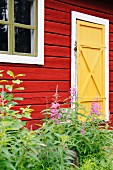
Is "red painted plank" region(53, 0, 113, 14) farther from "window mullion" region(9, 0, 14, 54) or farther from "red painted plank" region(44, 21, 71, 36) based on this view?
"window mullion" region(9, 0, 14, 54)

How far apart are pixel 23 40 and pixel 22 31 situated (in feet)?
0.42

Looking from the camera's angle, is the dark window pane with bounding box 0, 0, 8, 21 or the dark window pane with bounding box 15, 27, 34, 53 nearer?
the dark window pane with bounding box 0, 0, 8, 21

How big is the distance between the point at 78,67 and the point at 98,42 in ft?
2.54

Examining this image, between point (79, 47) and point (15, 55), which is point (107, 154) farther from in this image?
point (79, 47)

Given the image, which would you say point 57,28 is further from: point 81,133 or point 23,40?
point 81,133

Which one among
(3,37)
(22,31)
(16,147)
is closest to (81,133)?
(16,147)

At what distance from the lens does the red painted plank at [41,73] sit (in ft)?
17.6

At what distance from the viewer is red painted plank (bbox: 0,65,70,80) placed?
17.6 ft

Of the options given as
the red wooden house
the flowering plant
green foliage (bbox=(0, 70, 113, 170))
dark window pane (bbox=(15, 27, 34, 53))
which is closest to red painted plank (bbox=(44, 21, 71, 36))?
the red wooden house

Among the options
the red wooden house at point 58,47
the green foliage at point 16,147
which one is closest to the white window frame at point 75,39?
the red wooden house at point 58,47

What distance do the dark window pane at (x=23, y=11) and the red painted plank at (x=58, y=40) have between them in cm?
40

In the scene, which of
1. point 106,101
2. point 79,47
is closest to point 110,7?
point 79,47

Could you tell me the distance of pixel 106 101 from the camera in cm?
705

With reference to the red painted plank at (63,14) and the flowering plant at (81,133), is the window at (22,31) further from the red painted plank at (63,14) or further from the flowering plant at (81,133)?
the flowering plant at (81,133)
